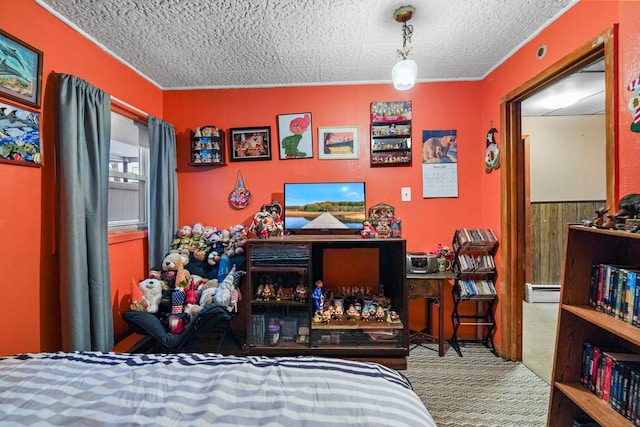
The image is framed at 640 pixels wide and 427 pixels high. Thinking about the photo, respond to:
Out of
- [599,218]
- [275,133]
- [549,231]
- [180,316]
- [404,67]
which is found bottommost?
[180,316]

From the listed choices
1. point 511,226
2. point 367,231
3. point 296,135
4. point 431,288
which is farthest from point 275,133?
point 511,226

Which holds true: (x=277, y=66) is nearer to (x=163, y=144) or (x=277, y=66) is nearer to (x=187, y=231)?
(x=163, y=144)

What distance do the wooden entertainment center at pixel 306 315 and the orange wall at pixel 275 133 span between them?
0.58 metres

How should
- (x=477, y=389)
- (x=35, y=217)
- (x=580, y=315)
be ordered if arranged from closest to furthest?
(x=580, y=315) → (x=35, y=217) → (x=477, y=389)

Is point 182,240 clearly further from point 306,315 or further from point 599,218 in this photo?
point 599,218

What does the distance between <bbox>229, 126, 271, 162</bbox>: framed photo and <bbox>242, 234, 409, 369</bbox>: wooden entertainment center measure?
0.91 meters

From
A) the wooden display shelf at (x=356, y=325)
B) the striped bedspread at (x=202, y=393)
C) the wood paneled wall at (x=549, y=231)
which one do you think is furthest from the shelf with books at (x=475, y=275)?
the wood paneled wall at (x=549, y=231)

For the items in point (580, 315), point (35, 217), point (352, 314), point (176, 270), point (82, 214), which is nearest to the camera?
point (580, 315)

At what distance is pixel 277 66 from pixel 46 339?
2511 mm

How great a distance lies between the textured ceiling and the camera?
5.65 ft

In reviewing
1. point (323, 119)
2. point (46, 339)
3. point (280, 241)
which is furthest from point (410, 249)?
point (46, 339)

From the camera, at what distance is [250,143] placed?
9.21 ft

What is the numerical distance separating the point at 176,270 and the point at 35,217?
1025 mm

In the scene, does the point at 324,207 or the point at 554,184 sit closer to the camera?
the point at 324,207
